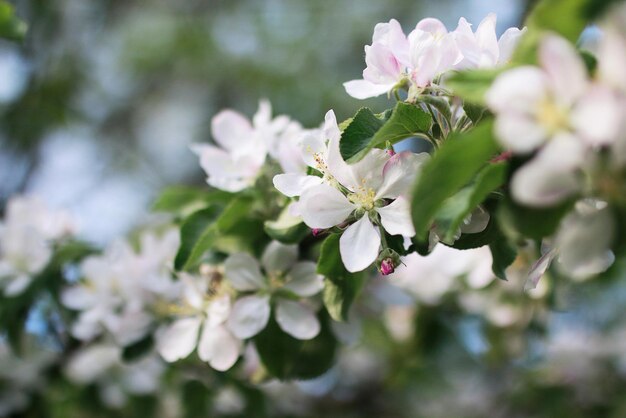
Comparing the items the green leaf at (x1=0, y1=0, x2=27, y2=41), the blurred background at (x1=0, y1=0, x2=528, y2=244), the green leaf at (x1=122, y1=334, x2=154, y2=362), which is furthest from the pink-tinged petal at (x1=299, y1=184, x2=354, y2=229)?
the blurred background at (x1=0, y1=0, x2=528, y2=244)

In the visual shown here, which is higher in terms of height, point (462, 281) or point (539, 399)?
point (462, 281)

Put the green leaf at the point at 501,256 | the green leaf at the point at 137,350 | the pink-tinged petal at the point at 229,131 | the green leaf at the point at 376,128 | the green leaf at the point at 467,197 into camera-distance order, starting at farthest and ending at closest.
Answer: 1. the green leaf at the point at 137,350
2. the pink-tinged petal at the point at 229,131
3. the green leaf at the point at 501,256
4. the green leaf at the point at 376,128
5. the green leaf at the point at 467,197

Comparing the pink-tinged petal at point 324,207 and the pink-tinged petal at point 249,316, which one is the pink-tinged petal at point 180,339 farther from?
the pink-tinged petal at point 324,207

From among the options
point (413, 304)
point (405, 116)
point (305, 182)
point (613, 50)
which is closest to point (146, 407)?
point (413, 304)

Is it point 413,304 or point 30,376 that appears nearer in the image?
point 30,376

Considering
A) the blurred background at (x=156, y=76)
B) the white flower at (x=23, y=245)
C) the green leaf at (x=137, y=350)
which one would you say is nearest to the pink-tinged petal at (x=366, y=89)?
the green leaf at (x=137, y=350)

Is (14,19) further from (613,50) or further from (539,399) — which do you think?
(539,399)

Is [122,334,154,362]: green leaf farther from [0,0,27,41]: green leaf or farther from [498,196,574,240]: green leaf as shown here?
[498,196,574,240]: green leaf
